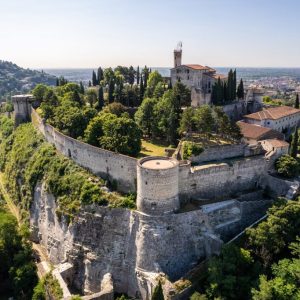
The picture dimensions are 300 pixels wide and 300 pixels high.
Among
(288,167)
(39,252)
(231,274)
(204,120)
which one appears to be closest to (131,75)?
(204,120)

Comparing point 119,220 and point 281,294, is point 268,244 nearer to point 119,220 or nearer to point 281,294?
point 281,294

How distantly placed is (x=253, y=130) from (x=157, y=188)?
21.6 meters

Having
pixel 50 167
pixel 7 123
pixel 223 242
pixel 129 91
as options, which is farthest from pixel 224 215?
pixel 7 123

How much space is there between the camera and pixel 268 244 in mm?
33312

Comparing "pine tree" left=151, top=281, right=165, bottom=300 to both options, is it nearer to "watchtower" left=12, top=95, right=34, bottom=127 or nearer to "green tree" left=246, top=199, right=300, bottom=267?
"green tree" left=246, top=199, right=300, bottom=267

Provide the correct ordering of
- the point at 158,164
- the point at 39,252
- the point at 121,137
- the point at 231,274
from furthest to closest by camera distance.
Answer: the point at 39,252
the point at 121,137
the point at 158,164
the point at 231,274

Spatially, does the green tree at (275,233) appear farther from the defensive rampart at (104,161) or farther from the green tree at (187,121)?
the green tree at (187,121)

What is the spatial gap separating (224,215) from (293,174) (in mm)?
10764

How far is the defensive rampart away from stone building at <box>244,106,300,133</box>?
24.8m

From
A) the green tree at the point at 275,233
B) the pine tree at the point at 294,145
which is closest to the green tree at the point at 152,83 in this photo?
the pine tree at the point at 294,145

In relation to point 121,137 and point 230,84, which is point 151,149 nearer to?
point 121,137

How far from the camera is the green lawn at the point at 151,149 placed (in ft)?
148

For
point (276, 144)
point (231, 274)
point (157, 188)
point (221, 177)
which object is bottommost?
point (231, 274)

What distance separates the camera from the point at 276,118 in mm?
52750
